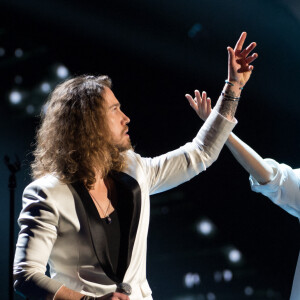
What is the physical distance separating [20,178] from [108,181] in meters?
1.09

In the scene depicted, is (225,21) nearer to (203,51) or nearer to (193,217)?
(203,51)

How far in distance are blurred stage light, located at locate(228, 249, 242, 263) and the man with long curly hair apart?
1292 millimetres

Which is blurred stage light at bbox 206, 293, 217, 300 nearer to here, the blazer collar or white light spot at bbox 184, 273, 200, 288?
white light spot at bbox 184, 273, 200, 288

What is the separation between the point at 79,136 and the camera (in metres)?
1.37

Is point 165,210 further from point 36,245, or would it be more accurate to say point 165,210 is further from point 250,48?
point 36,245

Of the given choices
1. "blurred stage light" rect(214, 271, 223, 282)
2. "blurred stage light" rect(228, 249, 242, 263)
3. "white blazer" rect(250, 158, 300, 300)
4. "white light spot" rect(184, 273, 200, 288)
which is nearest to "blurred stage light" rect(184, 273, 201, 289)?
"white light spot" rect(184, 273, 200, 288)

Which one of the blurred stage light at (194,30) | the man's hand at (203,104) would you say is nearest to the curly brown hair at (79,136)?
the man's hand at (203,104)

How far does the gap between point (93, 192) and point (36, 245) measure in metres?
0.25

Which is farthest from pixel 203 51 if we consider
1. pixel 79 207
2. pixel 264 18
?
pixel 79 207

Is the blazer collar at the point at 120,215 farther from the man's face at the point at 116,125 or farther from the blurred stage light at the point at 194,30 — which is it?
the blurred stage light at the point at 194,30

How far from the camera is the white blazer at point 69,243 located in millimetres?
1116

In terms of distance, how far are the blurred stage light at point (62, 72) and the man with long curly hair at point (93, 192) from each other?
3.07ft

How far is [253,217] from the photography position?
2562 mm

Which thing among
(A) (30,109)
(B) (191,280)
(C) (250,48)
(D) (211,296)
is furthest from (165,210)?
(C) (250,48)
